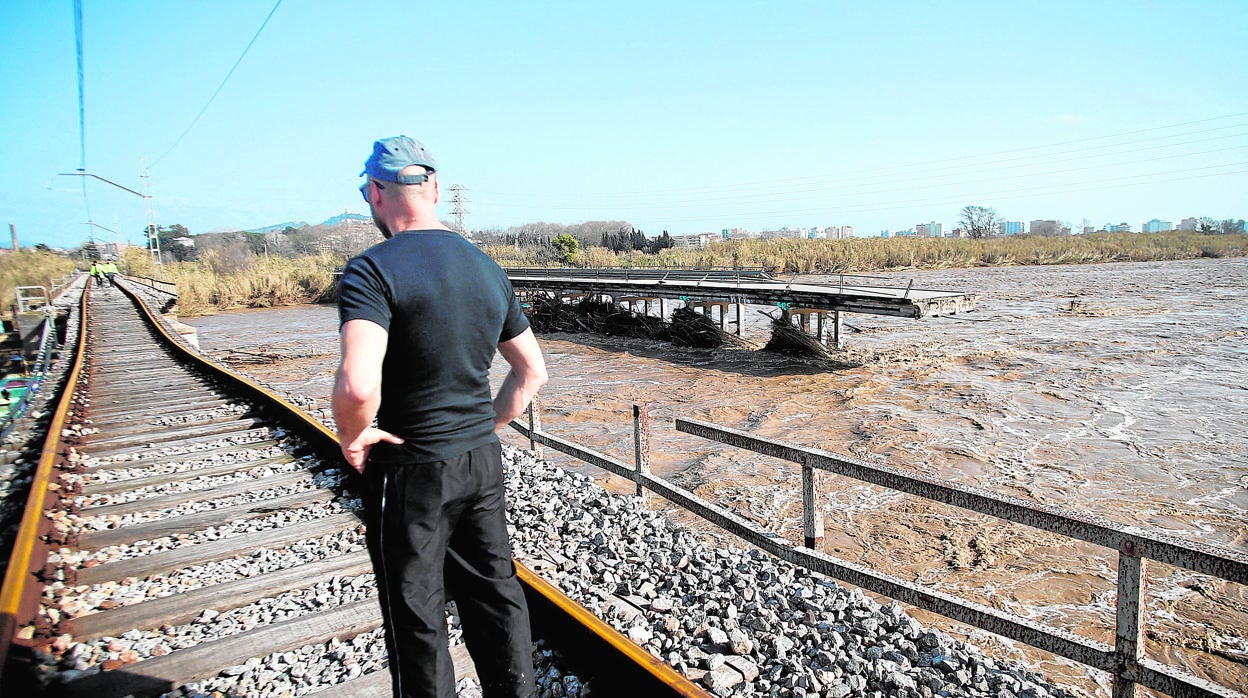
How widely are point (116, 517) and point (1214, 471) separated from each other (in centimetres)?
1067

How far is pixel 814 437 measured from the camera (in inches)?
400

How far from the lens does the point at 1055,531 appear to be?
266cm

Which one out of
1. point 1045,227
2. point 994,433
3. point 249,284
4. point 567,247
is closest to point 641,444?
point 994,433

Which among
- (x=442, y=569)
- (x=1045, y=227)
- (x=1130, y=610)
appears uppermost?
(x=1045, y=227)

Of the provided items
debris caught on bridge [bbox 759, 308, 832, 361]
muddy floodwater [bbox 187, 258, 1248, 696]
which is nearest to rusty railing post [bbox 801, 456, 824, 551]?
Result: muddy floodwater [bbox 187, 258, 1248, 696]

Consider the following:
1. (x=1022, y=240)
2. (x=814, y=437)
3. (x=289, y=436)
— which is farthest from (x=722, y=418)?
(x=1022, y=240)

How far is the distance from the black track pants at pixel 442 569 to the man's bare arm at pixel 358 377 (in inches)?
6.6

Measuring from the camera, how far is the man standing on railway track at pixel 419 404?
5.56 ft

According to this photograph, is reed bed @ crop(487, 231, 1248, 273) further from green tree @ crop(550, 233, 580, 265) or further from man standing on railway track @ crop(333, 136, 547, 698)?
man standing on railway track @ crop(333, 136, 547, 698)

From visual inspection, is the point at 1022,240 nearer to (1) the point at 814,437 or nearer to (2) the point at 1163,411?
(2) the point at 1163,411

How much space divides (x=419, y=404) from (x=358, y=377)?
20cm

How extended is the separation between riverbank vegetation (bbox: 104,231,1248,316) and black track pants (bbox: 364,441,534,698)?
37.6 meters

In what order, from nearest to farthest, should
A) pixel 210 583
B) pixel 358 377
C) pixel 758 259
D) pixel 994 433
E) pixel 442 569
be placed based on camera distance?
1. pixel 358 377
2. pixel 442 569
3. pixel 210 583
4. pixel 994 433
5. pixel 758 259

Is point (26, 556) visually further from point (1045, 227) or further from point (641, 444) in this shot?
point (1045, 227)
